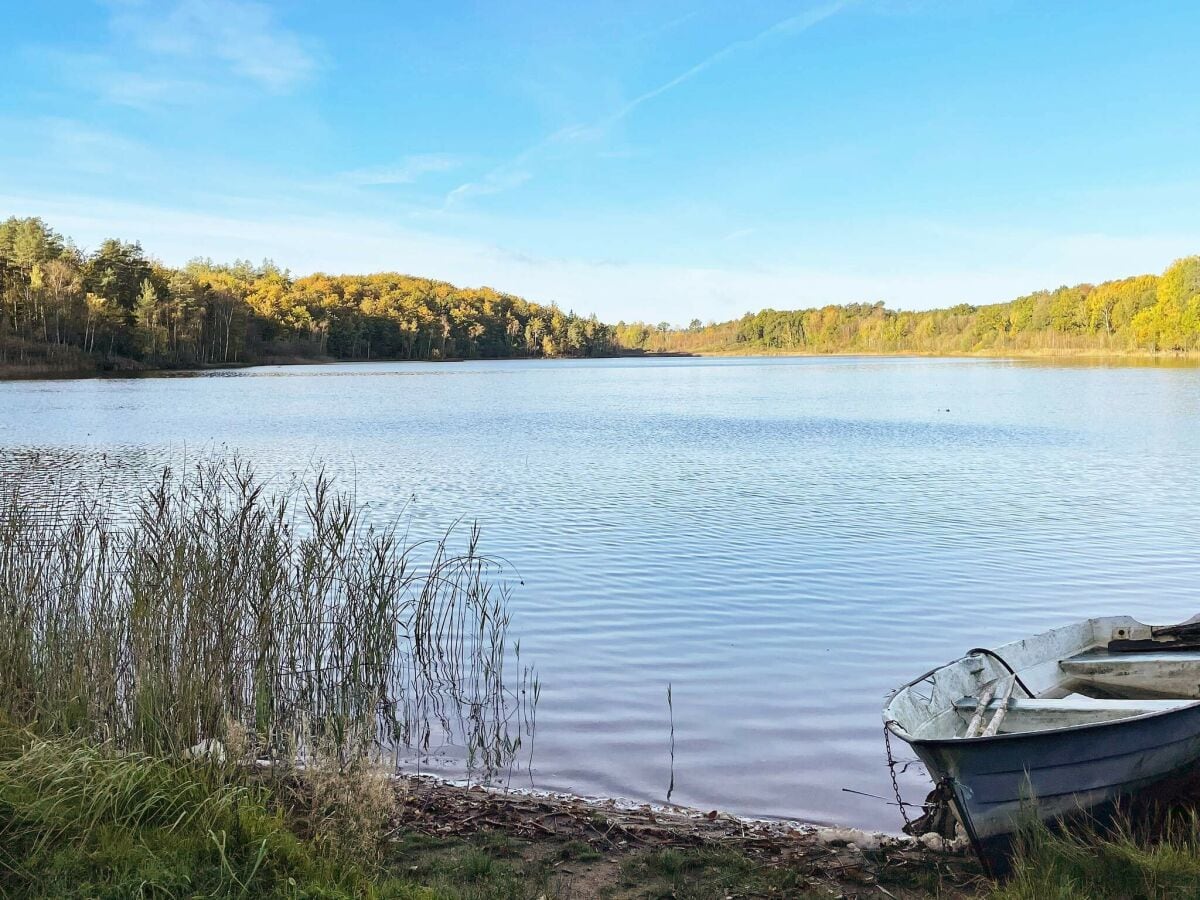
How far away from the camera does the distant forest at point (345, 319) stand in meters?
73.1

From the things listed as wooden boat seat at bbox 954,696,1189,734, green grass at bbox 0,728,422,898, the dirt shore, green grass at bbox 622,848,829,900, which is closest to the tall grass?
green grass at bbox 0,728,422,898

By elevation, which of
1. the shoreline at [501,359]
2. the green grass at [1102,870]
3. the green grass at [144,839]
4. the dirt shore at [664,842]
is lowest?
the dirt shore at [664,842]

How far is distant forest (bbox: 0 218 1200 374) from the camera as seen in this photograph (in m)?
73.1

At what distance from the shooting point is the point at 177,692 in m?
5.62

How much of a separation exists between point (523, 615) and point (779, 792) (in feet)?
14.9

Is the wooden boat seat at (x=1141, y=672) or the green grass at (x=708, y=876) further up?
the wooden boat seat at (x=1141, y=672)

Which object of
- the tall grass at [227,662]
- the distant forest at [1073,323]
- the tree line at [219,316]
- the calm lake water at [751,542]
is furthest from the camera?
the distant forest at [1073,323]

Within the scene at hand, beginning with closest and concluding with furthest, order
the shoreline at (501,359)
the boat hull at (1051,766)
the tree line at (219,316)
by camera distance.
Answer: the boat hull at (1051,766), the shoreline at (501,359), the tree line at (219,316)

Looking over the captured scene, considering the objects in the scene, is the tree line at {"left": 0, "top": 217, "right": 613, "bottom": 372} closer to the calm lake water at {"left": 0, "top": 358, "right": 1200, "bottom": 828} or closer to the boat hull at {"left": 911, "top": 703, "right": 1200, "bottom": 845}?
the calm lake water at {"left": 0, "top": 358, "right": 1200, "bottom": 828}

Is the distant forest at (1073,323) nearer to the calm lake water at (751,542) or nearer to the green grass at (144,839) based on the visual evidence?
the calm lake water at (751,542)

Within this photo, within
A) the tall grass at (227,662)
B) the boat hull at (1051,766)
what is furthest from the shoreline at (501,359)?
the boat hull at (1051,766)

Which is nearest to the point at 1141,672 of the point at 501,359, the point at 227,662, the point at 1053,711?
the point at 1053,711

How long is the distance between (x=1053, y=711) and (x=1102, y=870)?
142cm

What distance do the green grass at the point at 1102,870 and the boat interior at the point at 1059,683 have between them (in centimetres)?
64
